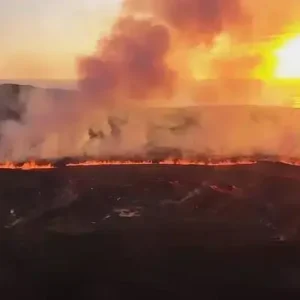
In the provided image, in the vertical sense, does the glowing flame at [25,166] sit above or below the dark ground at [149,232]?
above

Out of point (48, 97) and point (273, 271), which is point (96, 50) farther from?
A: point (273, 271)

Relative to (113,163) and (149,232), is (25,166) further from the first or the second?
(149,232)

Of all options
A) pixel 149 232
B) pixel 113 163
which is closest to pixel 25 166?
pixel 113 163

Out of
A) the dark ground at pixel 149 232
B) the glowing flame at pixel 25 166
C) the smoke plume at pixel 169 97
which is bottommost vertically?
the dark ground at pixel 149 232

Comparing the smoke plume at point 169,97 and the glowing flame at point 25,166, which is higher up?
the smoke plume at point 169,97

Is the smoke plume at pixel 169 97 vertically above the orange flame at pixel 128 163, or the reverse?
the smoke plume at pixel 169 97
